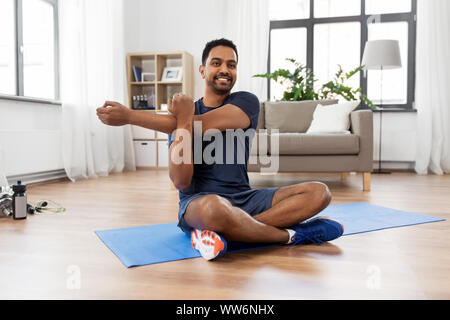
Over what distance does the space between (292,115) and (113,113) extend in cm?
263

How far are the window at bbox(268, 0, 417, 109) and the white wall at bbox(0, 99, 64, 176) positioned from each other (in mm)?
2520

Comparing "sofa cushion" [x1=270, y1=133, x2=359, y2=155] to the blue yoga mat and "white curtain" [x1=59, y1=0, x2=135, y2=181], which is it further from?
"white curtain" [x1=59, y1=0, x2=135, y2=181]

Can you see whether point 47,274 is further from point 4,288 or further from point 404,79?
point 404,79

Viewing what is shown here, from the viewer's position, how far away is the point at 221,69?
1452mm

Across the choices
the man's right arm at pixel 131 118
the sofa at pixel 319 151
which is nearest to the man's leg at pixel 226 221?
the man's right arm at pixel 131 118

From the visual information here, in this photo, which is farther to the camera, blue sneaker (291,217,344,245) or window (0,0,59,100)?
window (0,0,59,100)

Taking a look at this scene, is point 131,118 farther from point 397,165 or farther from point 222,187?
point 397,165

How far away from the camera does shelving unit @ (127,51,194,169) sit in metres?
4.73

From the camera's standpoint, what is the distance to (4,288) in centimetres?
109

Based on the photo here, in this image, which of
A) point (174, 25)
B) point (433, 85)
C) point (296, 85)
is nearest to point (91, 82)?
point (174, 25)

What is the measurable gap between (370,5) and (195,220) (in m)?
4.25

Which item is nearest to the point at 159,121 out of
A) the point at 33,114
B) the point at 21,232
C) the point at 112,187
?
the point at 21,232

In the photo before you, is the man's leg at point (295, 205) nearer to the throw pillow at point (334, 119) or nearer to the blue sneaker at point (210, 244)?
the blue sneaker at point (210, 244)

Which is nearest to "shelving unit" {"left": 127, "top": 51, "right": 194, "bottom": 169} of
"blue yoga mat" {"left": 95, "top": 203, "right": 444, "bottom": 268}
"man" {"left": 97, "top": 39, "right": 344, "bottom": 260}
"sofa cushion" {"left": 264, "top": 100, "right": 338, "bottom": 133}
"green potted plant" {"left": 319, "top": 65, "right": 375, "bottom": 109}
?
"sofa cushion" {"left": 264, "top": 100, "right": 338, "bottom": 133}
